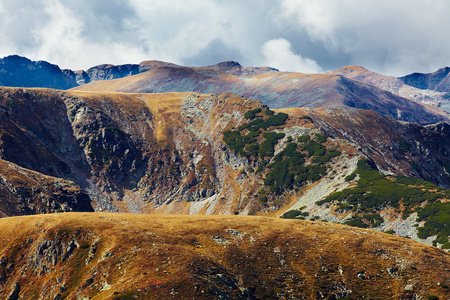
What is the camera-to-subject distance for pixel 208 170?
183 m

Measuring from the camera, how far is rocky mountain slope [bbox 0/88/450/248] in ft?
356

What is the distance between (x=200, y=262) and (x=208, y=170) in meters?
131

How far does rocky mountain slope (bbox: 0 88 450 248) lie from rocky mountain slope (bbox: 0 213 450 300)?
4067 centimetres

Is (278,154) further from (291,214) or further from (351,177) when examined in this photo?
(291,214)

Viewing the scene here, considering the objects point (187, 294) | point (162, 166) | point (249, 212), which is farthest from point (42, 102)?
point (187, 294)

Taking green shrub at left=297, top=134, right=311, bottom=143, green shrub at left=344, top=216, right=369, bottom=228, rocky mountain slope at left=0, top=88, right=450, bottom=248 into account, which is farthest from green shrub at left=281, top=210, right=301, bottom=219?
green shrub at left=297, top=134, right=311, bottom=143

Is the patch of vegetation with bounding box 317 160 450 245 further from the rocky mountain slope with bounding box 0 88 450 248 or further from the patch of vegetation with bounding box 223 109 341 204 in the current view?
the patch of vegetation with bounding box 223 109 341 204

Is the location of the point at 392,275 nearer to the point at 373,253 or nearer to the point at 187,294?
the point at 373,253

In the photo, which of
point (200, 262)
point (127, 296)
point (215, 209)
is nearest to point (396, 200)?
point (200, 262)

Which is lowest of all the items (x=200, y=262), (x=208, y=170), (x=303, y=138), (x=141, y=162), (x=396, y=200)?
(x=396, y=200)

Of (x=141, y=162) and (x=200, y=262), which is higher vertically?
(x=141, y=162)

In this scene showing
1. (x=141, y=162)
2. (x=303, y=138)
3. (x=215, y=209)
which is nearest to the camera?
(x=215, y=209)

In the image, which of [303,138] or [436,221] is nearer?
[436,221]

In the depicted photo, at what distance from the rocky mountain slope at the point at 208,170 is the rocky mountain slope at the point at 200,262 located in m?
40.7
